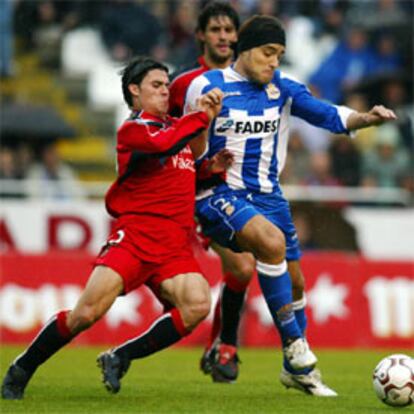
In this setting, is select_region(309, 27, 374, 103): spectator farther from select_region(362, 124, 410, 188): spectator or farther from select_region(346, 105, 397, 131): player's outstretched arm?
select_region(346, 105, 397, 131): player's outstretched arm

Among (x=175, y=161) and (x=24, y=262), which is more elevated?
(x=175, y=161)

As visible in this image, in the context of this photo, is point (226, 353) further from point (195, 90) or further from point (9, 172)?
point (9, 172)

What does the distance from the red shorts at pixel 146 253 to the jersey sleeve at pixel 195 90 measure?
1.03 meters

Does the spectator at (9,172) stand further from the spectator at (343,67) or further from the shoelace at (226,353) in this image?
the shoelace at (226,353)

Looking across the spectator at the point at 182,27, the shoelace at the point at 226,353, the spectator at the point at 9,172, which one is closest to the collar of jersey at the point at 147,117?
the shoelace at the point at 226,353

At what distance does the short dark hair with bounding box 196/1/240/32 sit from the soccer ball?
125 inches

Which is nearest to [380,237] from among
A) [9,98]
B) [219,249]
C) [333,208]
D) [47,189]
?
[333,208]

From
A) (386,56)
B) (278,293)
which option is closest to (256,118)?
(278,293)

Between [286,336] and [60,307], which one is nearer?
[286,336]

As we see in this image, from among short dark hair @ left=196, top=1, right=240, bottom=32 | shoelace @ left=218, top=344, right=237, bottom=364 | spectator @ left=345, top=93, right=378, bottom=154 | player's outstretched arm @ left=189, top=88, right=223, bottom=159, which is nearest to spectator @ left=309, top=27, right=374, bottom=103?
spectator @ left=345, top=93, right=378, bottom=154

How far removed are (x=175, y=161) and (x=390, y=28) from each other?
493 inches

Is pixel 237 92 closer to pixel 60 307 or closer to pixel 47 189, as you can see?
pixel 60 307

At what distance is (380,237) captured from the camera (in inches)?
688

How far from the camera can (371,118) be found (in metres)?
8.84
